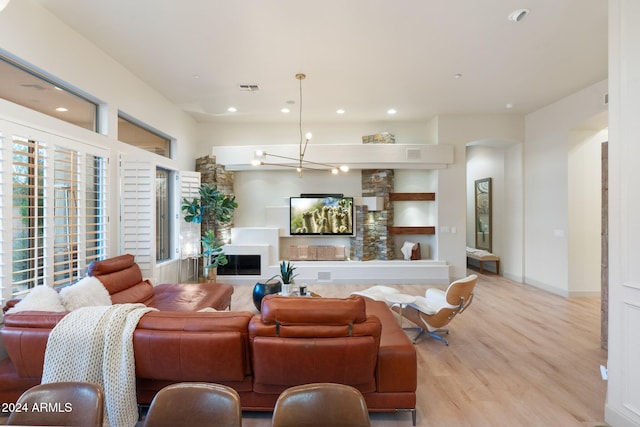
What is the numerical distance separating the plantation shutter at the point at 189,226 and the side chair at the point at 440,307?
396cm

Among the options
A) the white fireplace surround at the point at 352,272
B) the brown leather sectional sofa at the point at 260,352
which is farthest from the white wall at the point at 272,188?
the brown leather sectional sofa at the point at 260,352

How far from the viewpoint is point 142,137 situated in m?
4.99

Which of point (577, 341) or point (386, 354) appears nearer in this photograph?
point (386, 354)

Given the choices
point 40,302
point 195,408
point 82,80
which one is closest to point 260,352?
point 195,408

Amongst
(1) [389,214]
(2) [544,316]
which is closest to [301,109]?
(1) [389,214]

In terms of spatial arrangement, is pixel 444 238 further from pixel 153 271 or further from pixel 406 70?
pixel 153 271

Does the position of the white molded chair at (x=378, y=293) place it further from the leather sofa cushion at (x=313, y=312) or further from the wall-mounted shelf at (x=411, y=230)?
the wall-mounted shelf at (x=411, y=230)

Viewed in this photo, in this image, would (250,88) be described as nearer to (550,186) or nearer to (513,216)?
(550,186)

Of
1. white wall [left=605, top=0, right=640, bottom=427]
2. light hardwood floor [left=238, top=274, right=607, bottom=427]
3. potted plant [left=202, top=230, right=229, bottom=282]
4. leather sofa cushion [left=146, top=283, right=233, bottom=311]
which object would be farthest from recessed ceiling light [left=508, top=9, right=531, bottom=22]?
potted plant [left=202, top=230, right=229, bottom=282]

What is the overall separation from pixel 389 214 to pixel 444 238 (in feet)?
4.23

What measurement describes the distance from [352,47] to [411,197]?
395 cm

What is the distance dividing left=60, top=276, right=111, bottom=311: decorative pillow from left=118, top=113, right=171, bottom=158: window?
2326 mm

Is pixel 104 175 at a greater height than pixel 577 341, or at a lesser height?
greater

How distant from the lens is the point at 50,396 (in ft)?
3.88
